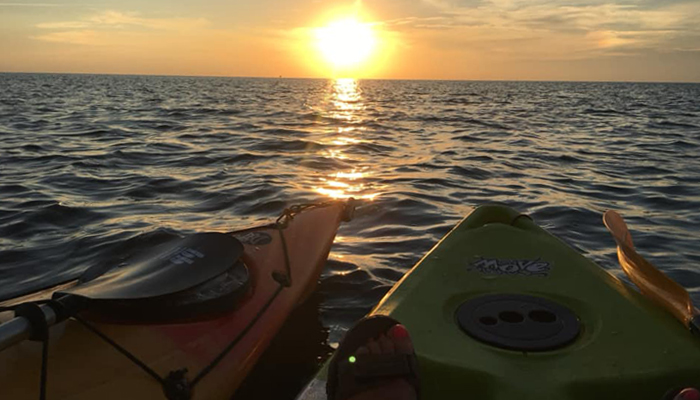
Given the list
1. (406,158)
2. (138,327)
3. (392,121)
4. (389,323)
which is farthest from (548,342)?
(392,121)

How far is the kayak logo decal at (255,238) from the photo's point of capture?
11.6ft

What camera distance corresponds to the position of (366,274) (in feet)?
14.8

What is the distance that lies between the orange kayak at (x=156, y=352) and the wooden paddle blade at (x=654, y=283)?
1823 mm

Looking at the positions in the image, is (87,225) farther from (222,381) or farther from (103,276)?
(222,381)

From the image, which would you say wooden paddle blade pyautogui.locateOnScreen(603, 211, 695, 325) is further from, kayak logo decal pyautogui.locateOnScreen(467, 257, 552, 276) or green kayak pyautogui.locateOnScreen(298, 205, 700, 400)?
kayak logo decal pyautogui.locateOnScreen(467, 257, 552, 276)

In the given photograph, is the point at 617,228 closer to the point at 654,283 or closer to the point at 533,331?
the point at 654,283

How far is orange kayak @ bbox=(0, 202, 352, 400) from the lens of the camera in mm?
2074

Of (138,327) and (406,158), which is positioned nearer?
(138,327)

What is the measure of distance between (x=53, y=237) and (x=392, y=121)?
1479 centimetres

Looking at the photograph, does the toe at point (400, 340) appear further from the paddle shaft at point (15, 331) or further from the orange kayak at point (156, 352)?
the paddle shaft at point (15, 331)

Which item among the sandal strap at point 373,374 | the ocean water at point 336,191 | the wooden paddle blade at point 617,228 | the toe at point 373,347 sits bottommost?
the ocean water at point 336,191

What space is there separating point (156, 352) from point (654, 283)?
227 centimetres

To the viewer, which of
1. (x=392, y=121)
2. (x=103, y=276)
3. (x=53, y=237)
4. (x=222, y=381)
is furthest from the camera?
(x=392, y=121)

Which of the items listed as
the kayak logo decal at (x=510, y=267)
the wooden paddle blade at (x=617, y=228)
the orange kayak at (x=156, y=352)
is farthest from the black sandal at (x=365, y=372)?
the wooden paddle blade at (x=617, y=228)
